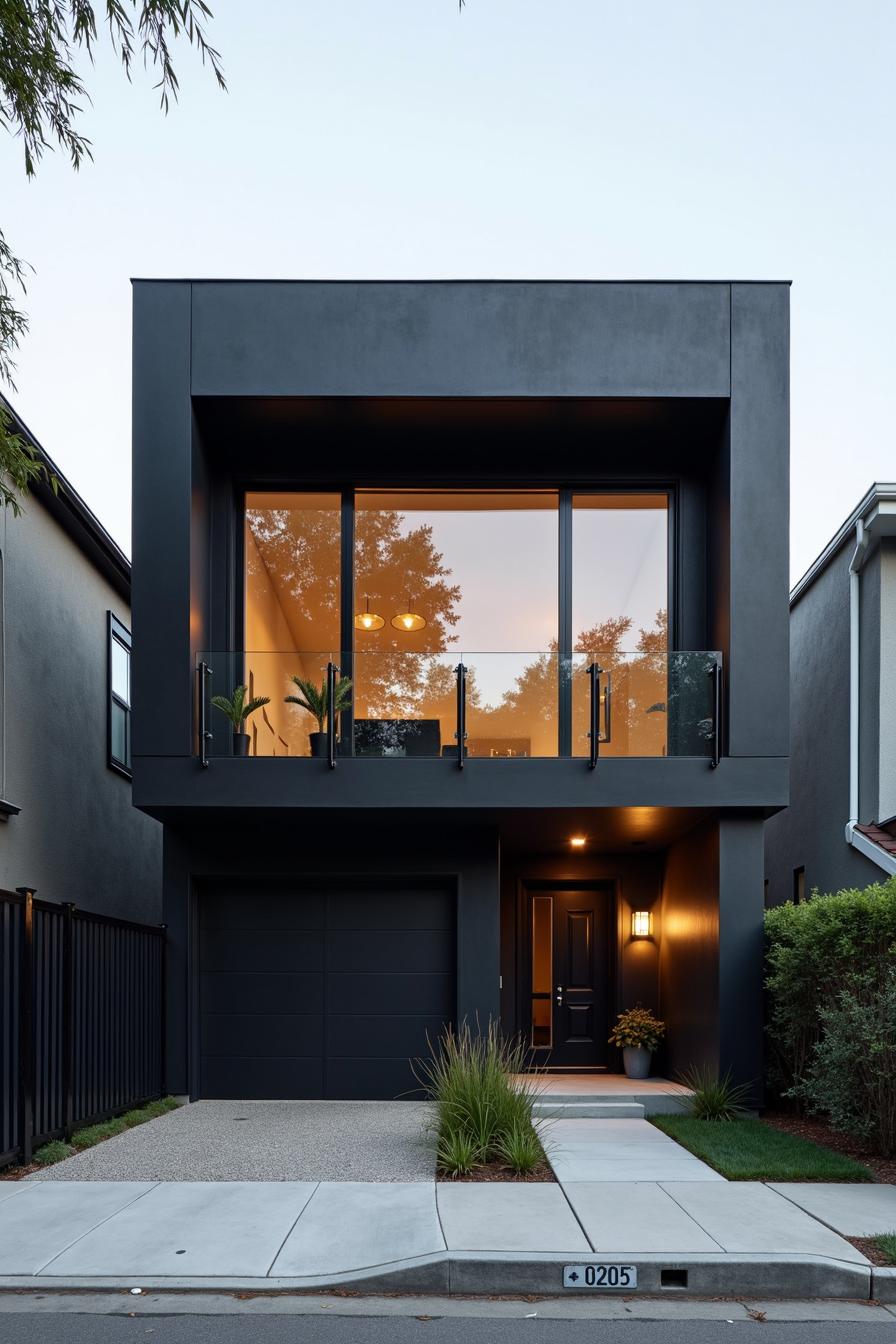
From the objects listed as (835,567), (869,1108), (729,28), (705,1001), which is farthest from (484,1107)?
(729,28)

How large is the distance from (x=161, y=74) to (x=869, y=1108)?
8.32m

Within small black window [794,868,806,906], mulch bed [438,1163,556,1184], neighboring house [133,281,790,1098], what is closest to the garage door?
neighboring house [133,281,790,1098]

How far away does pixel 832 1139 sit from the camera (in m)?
9.27

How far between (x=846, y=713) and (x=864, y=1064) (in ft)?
22.7

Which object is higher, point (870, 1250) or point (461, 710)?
point (461, 710)

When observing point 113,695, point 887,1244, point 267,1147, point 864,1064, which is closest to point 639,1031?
point 864,1064

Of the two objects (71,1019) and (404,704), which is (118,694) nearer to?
(404,704)

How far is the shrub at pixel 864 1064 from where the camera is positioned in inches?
316

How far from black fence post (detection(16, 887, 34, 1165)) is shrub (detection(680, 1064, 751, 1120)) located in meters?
5.95

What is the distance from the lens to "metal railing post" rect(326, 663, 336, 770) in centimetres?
1109

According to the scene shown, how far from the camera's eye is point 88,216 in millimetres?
14945

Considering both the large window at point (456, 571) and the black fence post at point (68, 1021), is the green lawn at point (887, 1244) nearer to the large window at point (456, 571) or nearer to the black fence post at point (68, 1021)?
the black fence post at point (68, 1021)

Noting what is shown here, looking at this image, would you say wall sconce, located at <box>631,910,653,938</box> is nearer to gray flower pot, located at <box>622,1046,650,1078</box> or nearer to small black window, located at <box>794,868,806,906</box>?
→ gray flower pot, located at <box>622,1046,650,1078</box>

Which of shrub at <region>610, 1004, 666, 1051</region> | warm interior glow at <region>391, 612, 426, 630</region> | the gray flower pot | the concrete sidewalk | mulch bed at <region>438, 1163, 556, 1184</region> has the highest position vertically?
warm interior glow at <region>391, 612, 426, 630</region>
